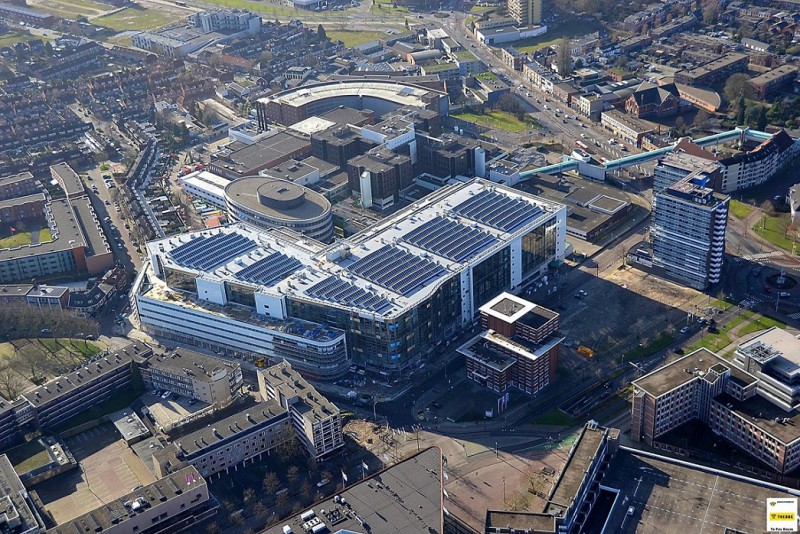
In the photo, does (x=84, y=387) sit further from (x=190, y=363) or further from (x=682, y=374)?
(x=682, y=374)

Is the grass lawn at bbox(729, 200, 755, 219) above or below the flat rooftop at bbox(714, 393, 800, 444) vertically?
below

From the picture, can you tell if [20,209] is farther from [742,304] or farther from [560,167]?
[742,304]

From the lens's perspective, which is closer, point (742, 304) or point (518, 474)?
point (518, 474)

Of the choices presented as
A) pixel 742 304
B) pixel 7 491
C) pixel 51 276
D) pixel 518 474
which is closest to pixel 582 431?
pixel 518 474

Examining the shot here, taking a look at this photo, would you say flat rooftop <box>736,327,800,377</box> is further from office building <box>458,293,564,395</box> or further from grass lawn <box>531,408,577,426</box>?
office building <box>458,293,564,395</box>

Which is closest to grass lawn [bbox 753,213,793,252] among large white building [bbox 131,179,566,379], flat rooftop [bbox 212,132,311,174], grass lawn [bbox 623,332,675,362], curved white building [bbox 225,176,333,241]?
grass lawn [bbox 623,332,675,362]

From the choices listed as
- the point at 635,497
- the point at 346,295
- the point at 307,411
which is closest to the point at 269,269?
the point at 346,295
